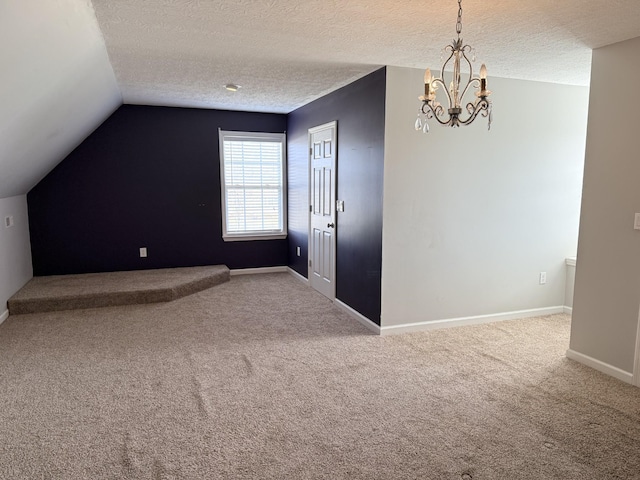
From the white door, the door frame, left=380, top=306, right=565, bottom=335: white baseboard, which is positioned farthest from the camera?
the white door

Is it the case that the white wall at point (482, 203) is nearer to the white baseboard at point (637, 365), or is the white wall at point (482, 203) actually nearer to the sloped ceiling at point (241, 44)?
the sloped ceiling at point (241, 44)

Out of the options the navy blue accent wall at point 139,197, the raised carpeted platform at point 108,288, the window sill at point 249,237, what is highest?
the navy blue accent wall at point 139,197

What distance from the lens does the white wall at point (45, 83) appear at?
7.07ft

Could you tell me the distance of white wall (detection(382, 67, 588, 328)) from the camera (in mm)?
3918

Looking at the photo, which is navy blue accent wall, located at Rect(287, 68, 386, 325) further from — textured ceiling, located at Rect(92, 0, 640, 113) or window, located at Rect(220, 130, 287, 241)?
window, located at Rect(220, 130, 287, 241)

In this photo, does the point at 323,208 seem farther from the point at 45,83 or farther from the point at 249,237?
the point at 45,83

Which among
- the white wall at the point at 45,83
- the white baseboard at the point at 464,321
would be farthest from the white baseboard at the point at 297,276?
the white wall at the point at 45,83

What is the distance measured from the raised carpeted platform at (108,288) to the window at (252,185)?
35.5 inches

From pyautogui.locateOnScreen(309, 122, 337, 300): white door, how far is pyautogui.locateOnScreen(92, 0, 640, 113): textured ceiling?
2.71 ft

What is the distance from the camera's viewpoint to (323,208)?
5.22 meters

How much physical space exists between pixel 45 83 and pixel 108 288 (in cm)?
268

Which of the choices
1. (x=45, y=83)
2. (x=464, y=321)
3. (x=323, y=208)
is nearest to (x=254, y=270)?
(x=323, y=208)

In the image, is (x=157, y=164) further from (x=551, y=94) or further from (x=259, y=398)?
(x=551, y=94)

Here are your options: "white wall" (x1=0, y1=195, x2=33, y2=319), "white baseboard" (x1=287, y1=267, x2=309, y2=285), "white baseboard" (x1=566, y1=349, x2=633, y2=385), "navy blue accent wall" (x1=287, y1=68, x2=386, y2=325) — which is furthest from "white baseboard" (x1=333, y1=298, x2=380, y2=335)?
"white wall" (x1=0, y1=195, x2=33, y2=319)
